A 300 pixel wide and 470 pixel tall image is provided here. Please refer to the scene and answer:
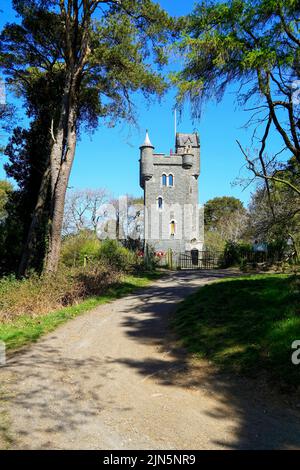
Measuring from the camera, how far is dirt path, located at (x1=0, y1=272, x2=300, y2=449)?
4113mm

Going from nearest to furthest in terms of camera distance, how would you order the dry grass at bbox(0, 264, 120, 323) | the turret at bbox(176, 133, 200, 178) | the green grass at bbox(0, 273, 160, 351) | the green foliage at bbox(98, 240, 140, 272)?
the green grass at bbox(0, 273, 160, 351) < the dry grass at bbox(0, 264, 120, 323) < the green foliage at bbox(98, 240, 140, 272) < the turret at bbox(176, 133, 200, 178)

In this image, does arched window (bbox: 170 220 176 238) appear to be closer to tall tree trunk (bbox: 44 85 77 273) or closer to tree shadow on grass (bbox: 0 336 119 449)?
tall tree trunk (bbox: 44 85 77 273)

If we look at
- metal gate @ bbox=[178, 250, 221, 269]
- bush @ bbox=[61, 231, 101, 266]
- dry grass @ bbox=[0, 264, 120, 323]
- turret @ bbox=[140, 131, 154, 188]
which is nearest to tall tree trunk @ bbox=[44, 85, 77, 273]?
dry grass @ bbox=[0, 264, 120, 323]

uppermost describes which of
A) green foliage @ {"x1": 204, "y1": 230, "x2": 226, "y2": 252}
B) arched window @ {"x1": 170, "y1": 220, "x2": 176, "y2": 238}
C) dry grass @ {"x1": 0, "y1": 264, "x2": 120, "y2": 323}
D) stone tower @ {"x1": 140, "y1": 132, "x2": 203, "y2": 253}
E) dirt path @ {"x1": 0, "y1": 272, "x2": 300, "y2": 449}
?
stone tower @ {"x1": 140, "y1": 132, "x2": 203, "y2": 253}

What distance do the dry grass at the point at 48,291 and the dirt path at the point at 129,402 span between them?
325 centimetres

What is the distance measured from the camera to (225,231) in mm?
58969

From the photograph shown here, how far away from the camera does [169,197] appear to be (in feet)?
155

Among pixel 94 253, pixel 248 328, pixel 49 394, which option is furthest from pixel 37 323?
pixel 94 253

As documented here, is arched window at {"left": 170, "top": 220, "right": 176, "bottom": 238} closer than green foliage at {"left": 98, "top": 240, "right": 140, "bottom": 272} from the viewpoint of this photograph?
No

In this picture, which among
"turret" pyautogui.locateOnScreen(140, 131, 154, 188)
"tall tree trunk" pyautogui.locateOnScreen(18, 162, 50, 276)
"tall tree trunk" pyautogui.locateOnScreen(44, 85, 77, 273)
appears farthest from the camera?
"turret" pyautogui.locateOnScreen(140, 131, 154, 188)

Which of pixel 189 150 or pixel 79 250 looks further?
pixel 189 150

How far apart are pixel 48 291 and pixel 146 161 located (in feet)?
119

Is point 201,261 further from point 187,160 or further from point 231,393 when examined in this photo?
point 231,393
